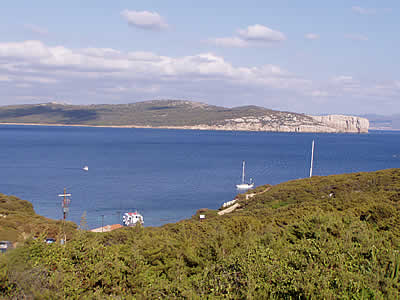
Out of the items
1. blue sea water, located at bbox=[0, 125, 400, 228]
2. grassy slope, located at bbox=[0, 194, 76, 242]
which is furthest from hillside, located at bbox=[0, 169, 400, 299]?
blue sea water, located at bbox=[0, 125, 400, 228]

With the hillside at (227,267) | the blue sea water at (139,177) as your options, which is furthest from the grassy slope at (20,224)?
the blue sea water at (139,177)

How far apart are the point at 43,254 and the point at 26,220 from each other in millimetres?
A: 16474

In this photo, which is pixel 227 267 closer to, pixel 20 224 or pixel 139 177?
pixel 20 224

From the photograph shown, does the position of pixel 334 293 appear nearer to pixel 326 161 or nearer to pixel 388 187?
pixel 388 187

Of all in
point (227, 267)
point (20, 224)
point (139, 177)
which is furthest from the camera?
point (139, 177)

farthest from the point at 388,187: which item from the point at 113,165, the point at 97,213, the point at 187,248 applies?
the point at 113,165

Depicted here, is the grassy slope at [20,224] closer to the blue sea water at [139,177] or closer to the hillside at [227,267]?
the hillside at [227,267]

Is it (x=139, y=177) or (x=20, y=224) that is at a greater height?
(x=20, y=224)

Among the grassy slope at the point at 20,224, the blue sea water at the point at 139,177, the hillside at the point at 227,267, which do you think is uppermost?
the hillside at the point at 227,267

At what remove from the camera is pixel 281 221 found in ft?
53.0

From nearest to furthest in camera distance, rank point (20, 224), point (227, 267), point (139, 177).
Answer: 1. point (227, 267)
2. point (20, 224)
3. point (139, 177)

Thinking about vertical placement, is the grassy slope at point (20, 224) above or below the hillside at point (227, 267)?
below

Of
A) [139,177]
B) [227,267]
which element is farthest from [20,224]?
[139,177]

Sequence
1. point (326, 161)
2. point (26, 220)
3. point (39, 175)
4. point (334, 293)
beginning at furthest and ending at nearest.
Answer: point (326, 161) < point (39, 175) < point (26, 220) < point (334, 293)
